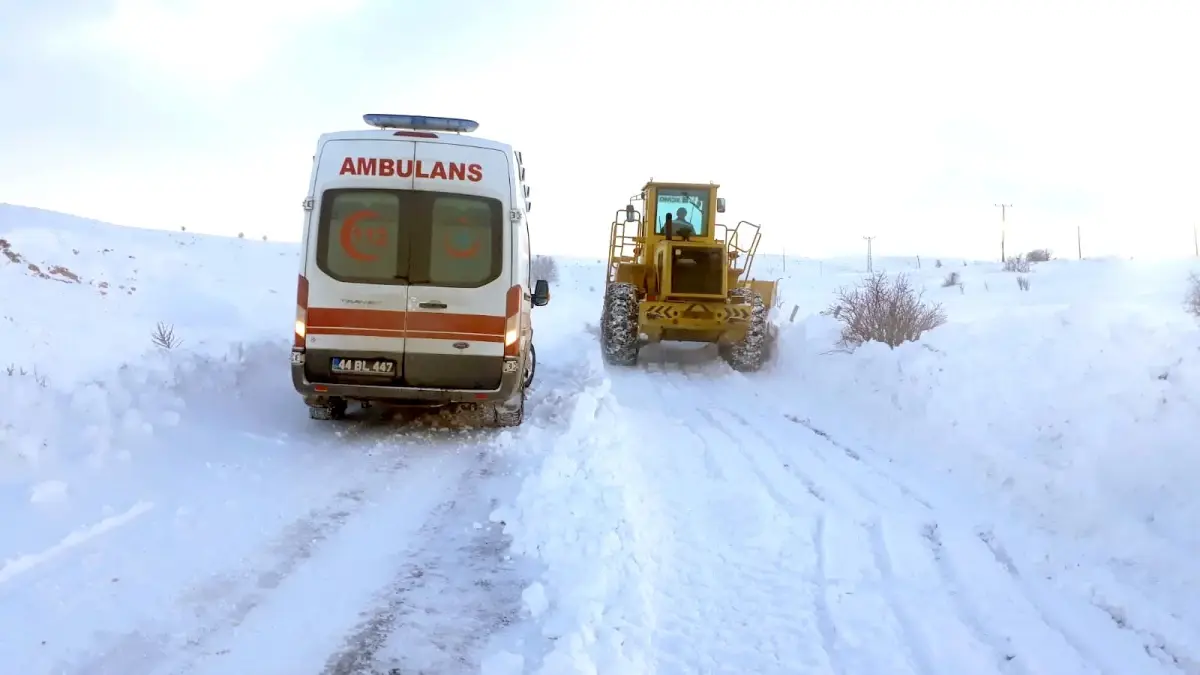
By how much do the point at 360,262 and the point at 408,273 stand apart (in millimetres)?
449

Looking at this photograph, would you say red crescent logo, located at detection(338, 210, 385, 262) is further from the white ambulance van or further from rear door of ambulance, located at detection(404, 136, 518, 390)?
rear door of ambulance, located at detection(404, 136, 518, 390)

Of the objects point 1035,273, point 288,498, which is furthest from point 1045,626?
point 1035,273

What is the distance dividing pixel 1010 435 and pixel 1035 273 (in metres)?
25.9

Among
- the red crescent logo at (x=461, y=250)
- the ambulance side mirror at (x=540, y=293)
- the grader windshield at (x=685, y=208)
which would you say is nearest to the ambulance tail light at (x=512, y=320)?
the red crescent logo at (x=461, y=250)

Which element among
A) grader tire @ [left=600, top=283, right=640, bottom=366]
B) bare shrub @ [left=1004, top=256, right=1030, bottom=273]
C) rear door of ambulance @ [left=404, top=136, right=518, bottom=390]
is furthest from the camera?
bare shrub @ [left=1004, top=256, right=1030, bottom=273]

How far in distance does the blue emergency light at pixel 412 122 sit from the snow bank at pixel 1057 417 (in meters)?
5.07

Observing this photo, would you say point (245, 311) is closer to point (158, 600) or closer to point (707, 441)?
point (707, 441)

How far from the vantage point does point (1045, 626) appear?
3.70 meters

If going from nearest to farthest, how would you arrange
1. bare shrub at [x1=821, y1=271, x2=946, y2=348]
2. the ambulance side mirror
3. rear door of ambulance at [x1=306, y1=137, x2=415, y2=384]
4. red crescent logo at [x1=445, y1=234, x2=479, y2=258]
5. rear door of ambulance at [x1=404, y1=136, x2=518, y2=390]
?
1. rear door of ambulance at [x1=306, y1=137, x2=415, y2=384]
2. rear door of ambulance at [x1=404, y1=136, x2=518, y2=390]
3. red crescent logo at [x1=445, y1=234, x2=479, y2=258]
4. the ambulance side mirror
5. bare shrub at [x1=821, y1=271, x2=946, y2=348]

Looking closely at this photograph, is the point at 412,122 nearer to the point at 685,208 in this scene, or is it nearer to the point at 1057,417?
the point at 1057,417

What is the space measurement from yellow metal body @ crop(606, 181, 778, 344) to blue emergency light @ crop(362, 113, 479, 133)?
5.62 m

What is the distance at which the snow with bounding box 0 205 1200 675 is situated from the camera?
3.38 m

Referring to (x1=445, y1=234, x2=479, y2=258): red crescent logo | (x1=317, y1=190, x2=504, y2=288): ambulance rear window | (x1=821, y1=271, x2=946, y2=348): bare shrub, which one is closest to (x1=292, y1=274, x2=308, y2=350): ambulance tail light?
(x1=317, y1=190, x2=504, y2=288): ambulance rear window

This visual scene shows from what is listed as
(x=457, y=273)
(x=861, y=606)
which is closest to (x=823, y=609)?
(x=861, y=606)
